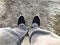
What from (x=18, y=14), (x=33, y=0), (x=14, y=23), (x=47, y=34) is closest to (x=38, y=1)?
(x=33, y=0)

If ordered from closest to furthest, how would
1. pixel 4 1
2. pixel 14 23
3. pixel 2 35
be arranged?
pixel 2 35, pixel 14 23, pixel 4 1

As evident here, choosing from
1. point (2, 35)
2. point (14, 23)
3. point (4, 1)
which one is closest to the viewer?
point (2, 35)

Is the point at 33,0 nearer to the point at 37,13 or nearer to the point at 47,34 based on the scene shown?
the point at 37,13

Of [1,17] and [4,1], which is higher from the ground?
[4,1]

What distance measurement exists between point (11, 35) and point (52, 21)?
0.72m

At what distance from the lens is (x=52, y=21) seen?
70.2 inches

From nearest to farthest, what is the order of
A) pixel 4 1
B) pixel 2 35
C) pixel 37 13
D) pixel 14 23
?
pixel 2 35, pixel 14 23, pixel 37 13, pixel 4 1

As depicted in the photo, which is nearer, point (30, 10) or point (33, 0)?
point (30, 10)

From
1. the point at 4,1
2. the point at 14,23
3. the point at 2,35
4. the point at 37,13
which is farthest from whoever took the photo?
the point at 4,1

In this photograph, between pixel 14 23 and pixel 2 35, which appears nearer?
pixel 2 35

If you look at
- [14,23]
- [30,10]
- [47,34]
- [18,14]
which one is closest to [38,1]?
[30,10]

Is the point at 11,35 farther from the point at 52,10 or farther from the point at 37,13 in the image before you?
the point at 52,10

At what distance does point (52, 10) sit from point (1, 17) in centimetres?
61

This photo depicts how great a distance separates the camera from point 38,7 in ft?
6.37
